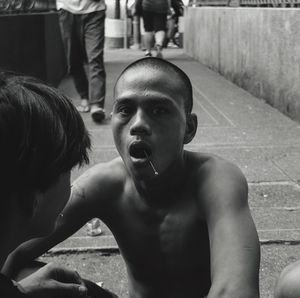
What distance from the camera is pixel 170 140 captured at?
2.51 m

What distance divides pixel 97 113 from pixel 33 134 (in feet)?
17.5

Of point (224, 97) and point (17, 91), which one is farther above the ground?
point (17, 91)

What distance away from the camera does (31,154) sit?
1.64 metres

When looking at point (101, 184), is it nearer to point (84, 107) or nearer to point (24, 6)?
point (84, 107)

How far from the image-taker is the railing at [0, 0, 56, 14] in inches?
267

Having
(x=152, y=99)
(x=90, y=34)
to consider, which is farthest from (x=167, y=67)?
(x=90, y=34)

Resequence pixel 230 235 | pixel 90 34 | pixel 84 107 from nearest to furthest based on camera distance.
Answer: pixel 230 235 < pixel 90 34 < pixel 84 107

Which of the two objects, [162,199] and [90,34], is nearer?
[162,199]

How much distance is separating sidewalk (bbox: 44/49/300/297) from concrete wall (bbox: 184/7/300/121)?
0.66 ft

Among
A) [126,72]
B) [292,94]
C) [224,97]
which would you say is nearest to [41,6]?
[224,97]

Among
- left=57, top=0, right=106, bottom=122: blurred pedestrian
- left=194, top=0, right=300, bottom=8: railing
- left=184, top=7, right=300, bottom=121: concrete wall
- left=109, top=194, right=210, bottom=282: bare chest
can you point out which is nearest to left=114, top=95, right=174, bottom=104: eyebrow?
left=109, top=194, right=210, bottom=282: bare chest

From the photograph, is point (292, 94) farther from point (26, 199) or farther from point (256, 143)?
point (26, 199)

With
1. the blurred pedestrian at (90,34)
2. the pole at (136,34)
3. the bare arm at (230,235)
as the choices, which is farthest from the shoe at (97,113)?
the pole at (136,34)

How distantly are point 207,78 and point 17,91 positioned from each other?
368 inches
